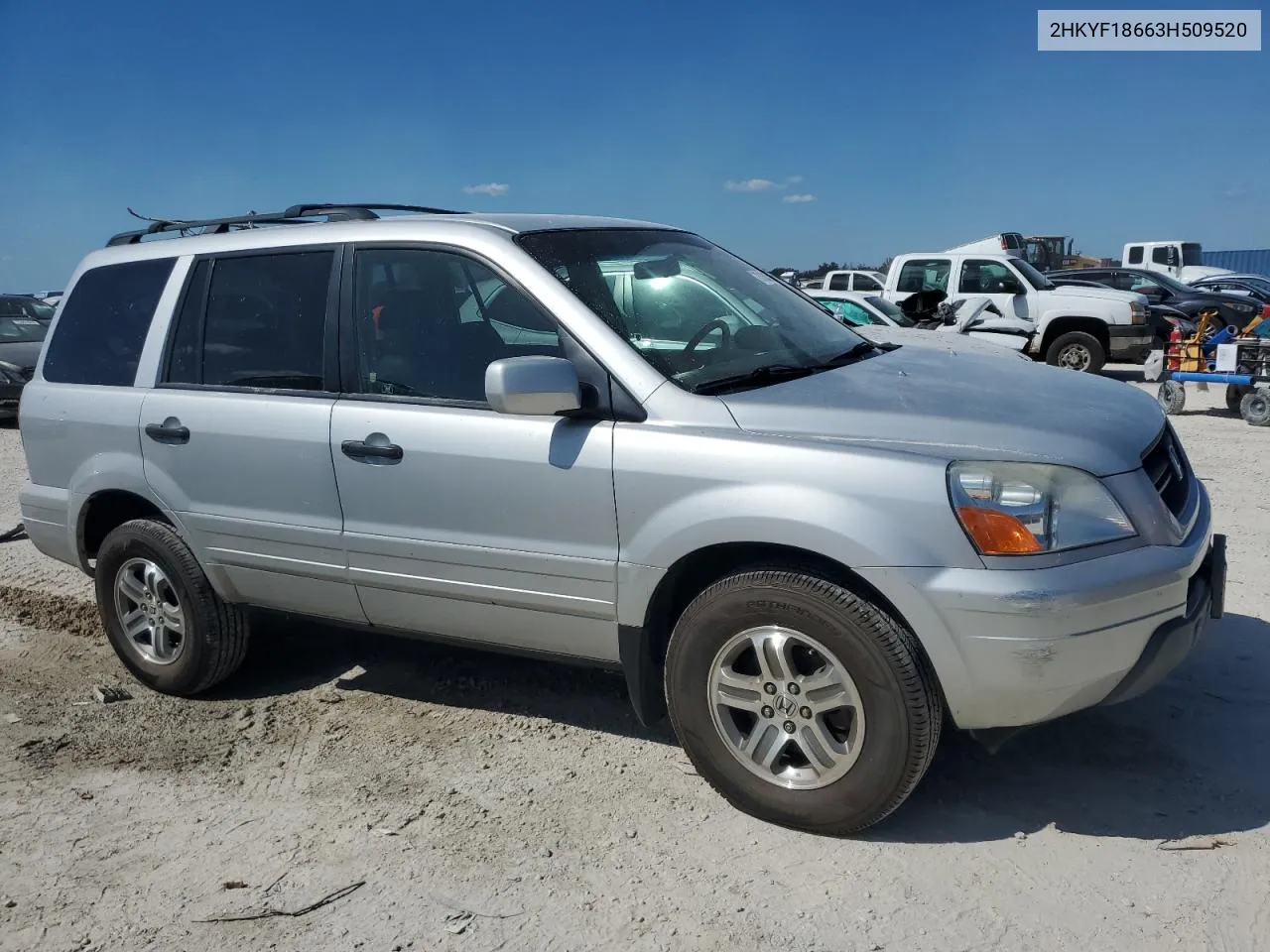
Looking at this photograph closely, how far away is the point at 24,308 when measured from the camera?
52.1 feet

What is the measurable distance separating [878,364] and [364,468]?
182 cm

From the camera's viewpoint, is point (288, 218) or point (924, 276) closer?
point (288, 218)

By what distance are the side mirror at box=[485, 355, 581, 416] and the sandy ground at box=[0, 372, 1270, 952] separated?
1.28 m

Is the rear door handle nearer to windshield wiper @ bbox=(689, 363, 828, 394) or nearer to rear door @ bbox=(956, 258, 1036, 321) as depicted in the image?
windshield wiper @ bbox=(689, 363, 828, 394)

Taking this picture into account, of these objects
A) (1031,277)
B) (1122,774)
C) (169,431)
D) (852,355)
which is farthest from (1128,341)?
(169,431)

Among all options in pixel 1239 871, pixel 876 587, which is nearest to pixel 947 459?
pixel 876 587

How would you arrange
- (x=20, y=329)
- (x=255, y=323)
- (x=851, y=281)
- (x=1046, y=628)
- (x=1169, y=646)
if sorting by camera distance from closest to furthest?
(x=1046, y=628) < (x=1169, y=646) < (x=255, y=323) < (x=20, y=329) < (x=851, y=281)

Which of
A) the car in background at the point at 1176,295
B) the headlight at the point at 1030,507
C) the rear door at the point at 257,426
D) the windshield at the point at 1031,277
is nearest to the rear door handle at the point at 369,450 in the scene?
the rear door at the point at 257,426

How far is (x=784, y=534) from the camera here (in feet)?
9.70

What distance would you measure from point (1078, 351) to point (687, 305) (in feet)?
42.9

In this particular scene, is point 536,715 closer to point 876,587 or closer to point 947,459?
point 876,587

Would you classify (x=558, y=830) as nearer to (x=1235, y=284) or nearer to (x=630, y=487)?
(x=630, y=487)

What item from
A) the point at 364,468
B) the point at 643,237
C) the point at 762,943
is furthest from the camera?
the point at 643,237

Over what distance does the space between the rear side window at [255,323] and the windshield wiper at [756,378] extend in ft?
4.77
